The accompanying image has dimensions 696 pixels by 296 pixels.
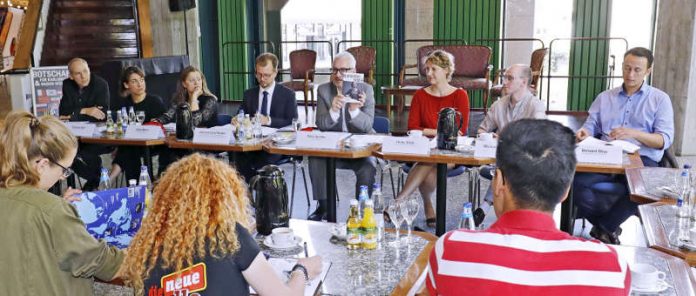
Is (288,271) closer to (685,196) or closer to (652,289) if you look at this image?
(652,289)

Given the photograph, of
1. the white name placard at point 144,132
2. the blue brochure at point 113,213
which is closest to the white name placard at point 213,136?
the white name placard at point 144,132

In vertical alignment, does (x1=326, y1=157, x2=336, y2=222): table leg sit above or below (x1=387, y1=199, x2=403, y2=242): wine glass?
below

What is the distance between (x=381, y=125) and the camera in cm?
475

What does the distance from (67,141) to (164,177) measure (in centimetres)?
49

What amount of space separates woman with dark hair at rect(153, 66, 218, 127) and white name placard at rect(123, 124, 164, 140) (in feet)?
1.82

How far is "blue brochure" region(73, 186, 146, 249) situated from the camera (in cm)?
225

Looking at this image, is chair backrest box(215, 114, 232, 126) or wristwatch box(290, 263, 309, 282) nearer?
wristwatch box(290, 263, 309, 282)

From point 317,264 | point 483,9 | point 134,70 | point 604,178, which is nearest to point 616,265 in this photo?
point 317,264

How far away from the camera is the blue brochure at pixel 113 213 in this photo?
7.37 feet

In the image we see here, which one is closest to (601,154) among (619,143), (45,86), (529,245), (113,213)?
(619,143)

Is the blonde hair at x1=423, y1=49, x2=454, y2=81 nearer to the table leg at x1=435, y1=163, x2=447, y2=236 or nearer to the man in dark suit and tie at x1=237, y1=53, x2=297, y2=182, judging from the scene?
the table leg at x1=435, y1=163, x2=447, y2=236

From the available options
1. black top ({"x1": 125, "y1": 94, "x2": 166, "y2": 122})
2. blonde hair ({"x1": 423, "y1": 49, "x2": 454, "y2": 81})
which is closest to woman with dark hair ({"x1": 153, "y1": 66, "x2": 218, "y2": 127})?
black top ({"x1": 125, "y1": 94, "x2": 166, "y2": 122})

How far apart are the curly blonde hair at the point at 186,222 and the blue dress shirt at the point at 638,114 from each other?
3105mm

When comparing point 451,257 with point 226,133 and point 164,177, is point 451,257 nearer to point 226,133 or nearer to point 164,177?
point 164,177
